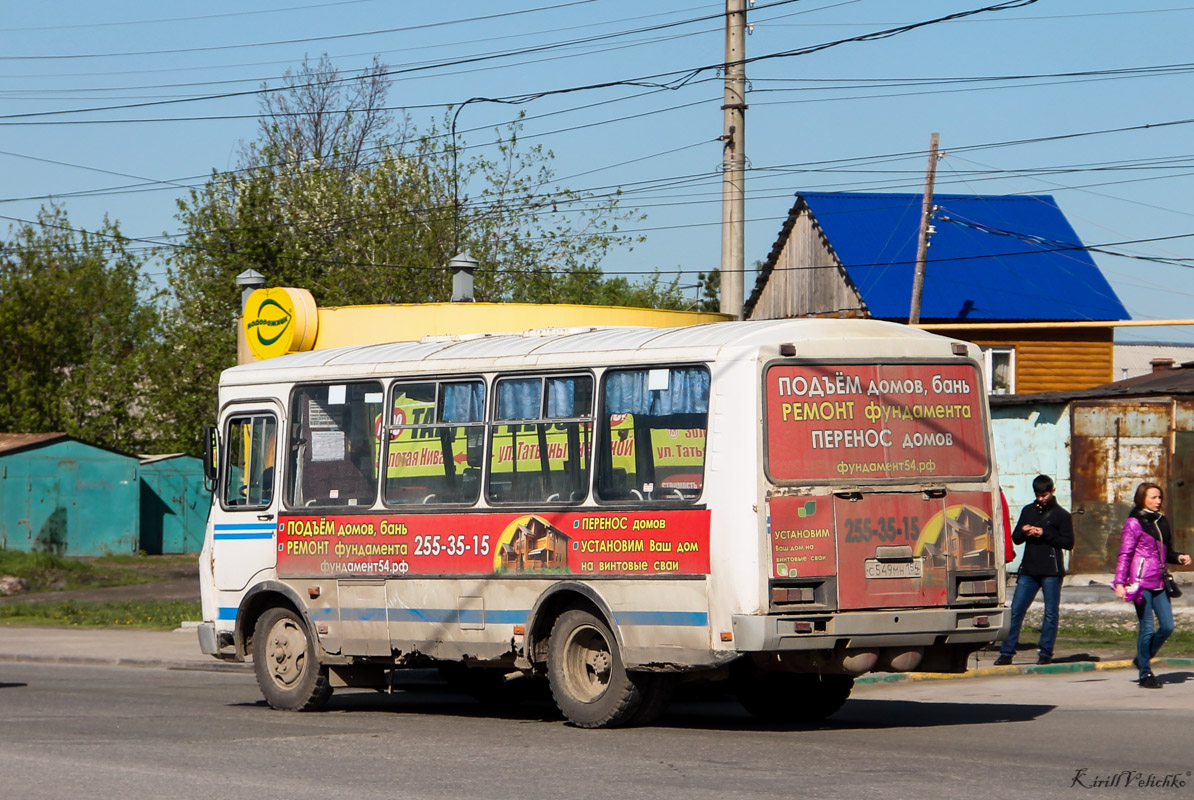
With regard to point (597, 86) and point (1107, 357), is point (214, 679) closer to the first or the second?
point (597, 86)

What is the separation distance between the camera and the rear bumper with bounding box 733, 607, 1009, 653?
419 inches

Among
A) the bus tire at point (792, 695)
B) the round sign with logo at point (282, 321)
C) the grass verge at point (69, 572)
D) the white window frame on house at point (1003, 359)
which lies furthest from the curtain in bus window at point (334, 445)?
the white window frame on house at point (1003, 359)

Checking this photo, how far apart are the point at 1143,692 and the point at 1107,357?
1131 inches

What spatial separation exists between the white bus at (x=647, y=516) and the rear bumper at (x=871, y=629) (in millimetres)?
16

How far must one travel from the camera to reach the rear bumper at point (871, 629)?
34.9 ft

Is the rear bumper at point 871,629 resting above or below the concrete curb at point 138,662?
above

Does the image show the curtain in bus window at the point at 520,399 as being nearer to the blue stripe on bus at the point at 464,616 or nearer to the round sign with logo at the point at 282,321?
the blue stripe on bus at the point at 464,616

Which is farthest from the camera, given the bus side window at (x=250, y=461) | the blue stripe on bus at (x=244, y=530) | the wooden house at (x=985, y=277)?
the wooden house at (x=985, y=277)

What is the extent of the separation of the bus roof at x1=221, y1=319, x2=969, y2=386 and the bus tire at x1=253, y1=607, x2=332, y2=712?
6.99 feet

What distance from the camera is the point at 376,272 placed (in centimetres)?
4956

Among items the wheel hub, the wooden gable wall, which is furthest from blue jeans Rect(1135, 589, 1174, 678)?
the wooden gable wall

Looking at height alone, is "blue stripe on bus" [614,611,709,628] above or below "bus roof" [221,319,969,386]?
below

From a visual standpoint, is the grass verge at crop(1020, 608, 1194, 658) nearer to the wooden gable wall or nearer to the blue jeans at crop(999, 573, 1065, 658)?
the blue jeans at crop(999, 573, 1065, 658)

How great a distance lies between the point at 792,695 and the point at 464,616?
103 inches
